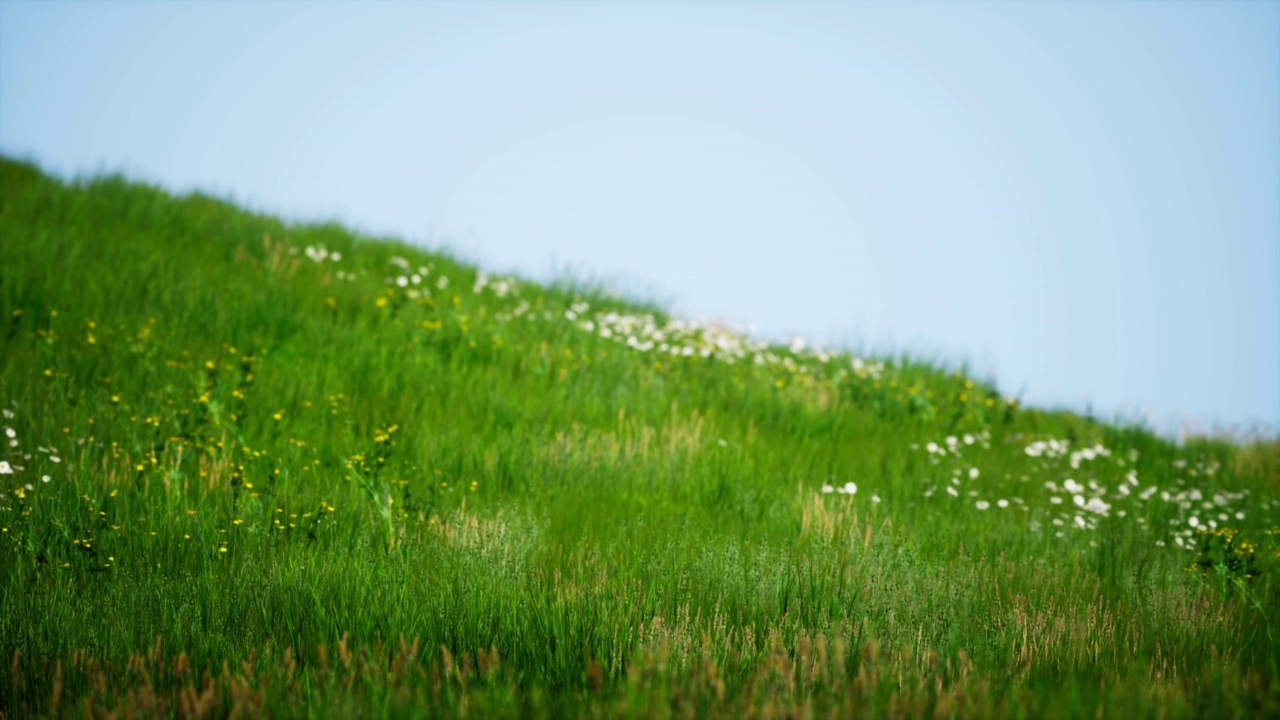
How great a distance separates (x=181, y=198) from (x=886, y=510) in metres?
11.6

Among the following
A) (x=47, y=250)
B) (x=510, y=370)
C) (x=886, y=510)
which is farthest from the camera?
(x=47, y=250)

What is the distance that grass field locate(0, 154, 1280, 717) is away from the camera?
121 inches

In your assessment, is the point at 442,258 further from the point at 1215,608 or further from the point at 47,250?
the point at 1215,608

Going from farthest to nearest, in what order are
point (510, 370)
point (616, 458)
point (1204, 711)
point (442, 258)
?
point (442, 258) < point (510, 370) < point (616, 458) < point (1204, 711)

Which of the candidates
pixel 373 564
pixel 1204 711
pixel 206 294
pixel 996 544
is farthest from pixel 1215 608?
pixel 206 294

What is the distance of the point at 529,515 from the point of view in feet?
16.8

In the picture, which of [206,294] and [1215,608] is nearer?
[1215,608]

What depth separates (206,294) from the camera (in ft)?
29.2

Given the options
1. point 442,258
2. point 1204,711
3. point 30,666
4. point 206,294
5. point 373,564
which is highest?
point 442,258

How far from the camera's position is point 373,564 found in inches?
163

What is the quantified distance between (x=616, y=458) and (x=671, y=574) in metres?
2.53

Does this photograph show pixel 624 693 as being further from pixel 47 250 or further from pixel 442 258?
pixel 442 258

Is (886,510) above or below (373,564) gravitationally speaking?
above

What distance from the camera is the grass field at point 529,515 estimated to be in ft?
10.1
